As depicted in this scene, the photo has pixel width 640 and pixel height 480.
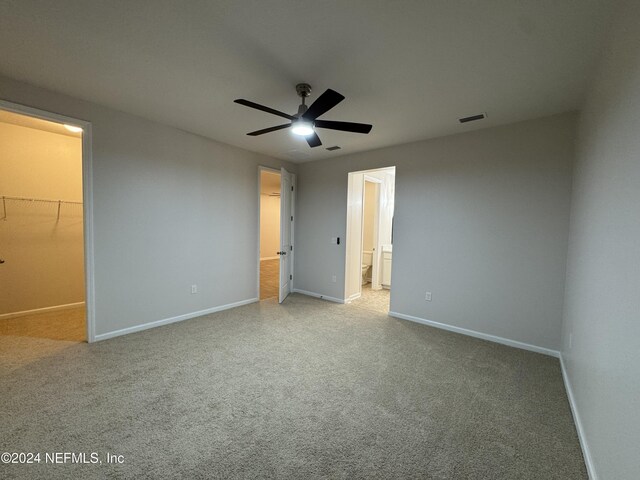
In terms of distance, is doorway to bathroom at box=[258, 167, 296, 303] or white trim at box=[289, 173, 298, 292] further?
white trim at box=[289, 173, 298, 292]

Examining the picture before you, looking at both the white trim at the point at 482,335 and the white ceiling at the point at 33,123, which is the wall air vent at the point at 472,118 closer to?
the white trim at the point at 482,335

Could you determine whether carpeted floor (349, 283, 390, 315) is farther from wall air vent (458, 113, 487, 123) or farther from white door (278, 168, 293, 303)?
wall air vent (458, 113, 487, 123)

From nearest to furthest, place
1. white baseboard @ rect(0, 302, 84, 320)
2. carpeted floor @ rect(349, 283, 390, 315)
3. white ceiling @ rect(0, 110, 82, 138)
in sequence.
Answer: white ceiling @ rect(0, 110, 82, 138) < white baseboard @ rect(0, 302, 84, 320) < carpeted floor @ rect(349, 283, 390, 315)

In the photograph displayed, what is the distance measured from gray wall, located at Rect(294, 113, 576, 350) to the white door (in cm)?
129

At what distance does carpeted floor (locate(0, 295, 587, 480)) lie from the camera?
155cm

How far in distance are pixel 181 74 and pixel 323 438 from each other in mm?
2988

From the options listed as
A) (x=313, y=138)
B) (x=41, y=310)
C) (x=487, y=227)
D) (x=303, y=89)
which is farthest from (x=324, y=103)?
(x=41, y=310)

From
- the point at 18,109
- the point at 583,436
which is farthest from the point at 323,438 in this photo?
the point at 18,109

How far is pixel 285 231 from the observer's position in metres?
4.97

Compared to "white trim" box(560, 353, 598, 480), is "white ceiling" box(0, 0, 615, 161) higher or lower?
higher

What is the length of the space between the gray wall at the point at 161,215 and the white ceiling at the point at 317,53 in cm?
34

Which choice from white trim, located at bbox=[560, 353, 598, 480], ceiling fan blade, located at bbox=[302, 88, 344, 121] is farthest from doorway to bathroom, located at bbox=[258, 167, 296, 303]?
white trim, located at bbox=[560, 353, 598, 480]

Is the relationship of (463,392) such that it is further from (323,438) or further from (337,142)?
(337,142)

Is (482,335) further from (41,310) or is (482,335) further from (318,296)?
(41,310)
